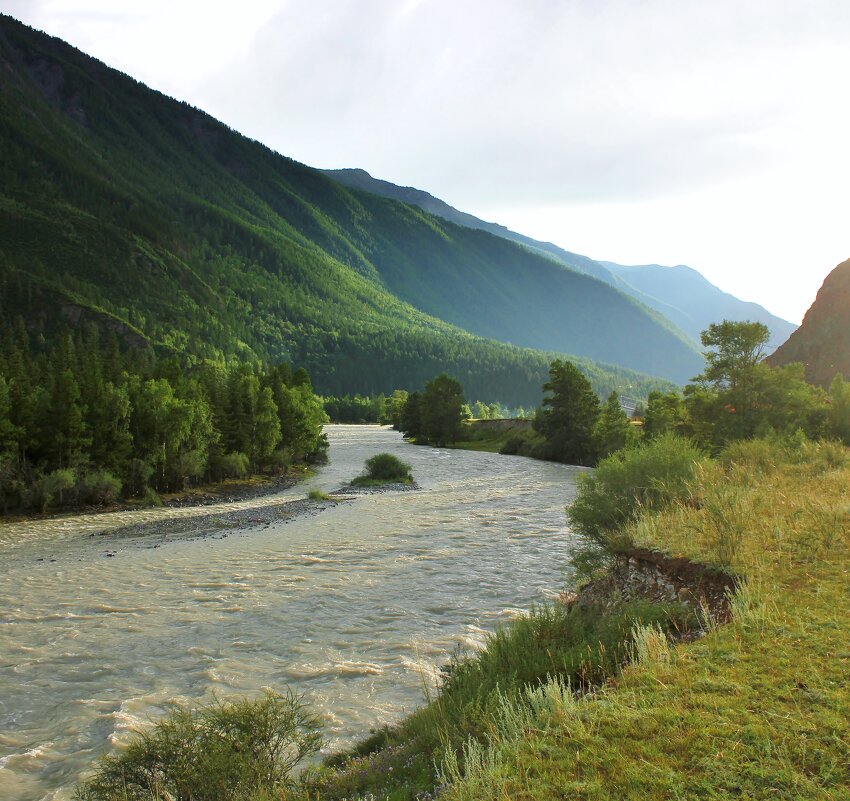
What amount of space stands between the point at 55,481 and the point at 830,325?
14203 cm

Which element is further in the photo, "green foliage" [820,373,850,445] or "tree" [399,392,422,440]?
"tree" [399,392,422,440]

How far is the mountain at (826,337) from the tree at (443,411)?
61.9 metres

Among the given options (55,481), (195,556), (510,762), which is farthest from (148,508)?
(510,762)

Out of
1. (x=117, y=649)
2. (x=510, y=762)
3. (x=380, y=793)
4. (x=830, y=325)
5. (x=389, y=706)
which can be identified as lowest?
(x=117, y=649)

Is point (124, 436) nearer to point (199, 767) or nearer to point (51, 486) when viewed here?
point (51, 486)

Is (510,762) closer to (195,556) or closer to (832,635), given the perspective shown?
(832,635)

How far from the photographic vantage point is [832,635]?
28.3 feet

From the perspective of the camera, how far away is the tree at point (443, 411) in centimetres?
12250

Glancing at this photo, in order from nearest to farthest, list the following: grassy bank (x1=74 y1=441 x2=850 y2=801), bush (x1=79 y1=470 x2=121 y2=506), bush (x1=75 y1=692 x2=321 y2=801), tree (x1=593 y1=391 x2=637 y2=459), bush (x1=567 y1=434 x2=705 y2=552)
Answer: grassy bank (x1=74 y1=441 x2=850 y2=801), bush (x1=75 y1=692 x2=321 y2=801), bush (x1=567 y1=434 x2=705 y2=552), bush (x1=79 y1=470 x2=121 y2=506), tree (x1=593 y1=391 x2=637 y2=459)

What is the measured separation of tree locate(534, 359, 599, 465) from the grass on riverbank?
2909 inches

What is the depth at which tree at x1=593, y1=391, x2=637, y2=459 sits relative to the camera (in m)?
77.6

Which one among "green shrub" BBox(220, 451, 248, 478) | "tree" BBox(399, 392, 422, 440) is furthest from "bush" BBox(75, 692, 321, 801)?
"tree" BBox(399, 392, 422, 440)

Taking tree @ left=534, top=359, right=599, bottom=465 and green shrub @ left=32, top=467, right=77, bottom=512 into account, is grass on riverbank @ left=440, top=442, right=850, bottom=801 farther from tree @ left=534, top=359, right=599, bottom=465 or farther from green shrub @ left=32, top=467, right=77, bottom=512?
tree @ left=534, top=359, right=599, bottom=465

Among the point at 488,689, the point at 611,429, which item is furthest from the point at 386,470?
the point at 488,689
